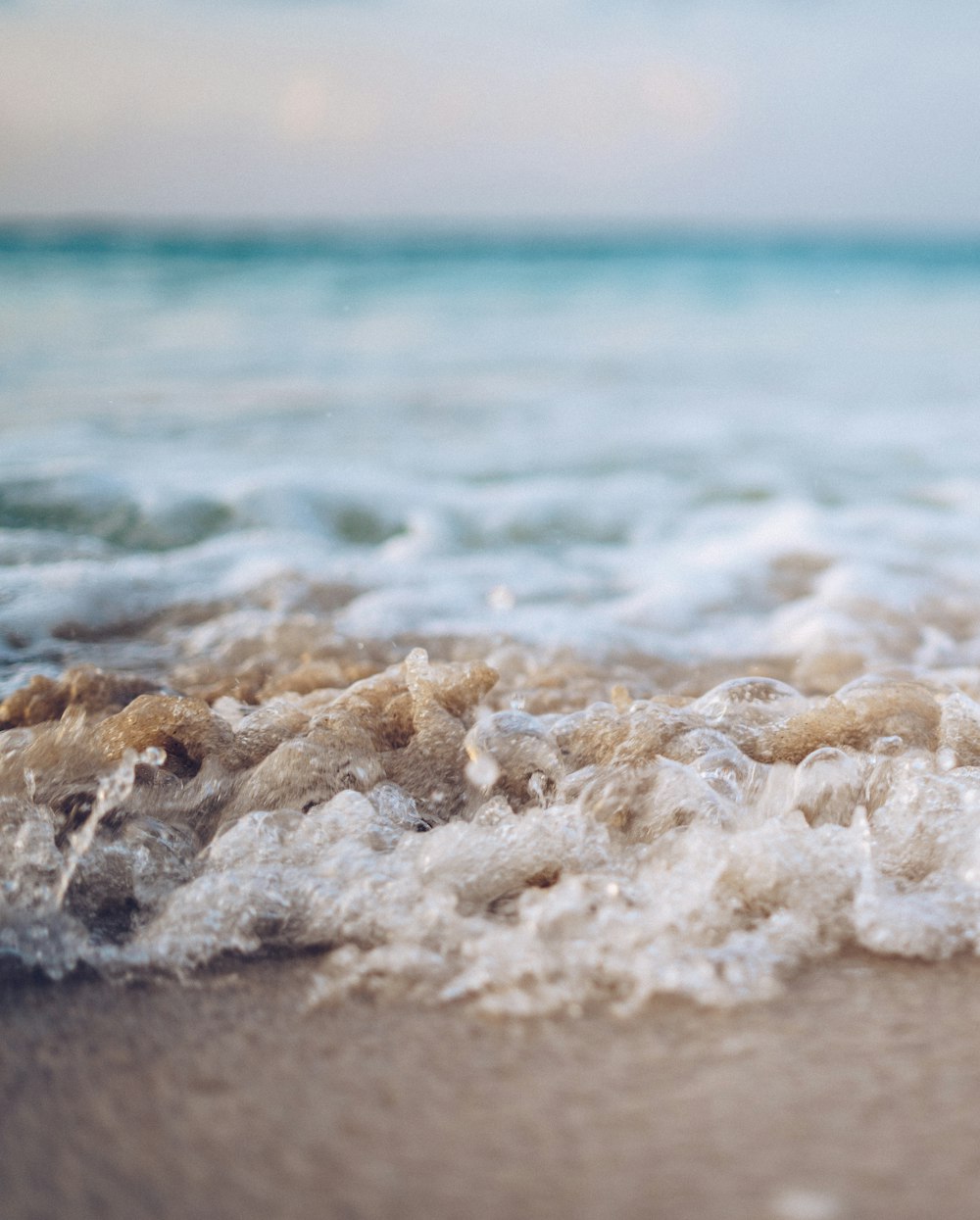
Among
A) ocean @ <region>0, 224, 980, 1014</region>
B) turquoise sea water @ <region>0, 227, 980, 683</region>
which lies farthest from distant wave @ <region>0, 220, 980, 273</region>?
ocean @ <region>0, 224, 980, 1014</region>

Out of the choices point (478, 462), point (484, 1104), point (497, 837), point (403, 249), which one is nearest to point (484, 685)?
point (497, 837)

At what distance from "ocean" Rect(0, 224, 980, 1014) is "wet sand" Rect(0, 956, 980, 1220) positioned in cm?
6

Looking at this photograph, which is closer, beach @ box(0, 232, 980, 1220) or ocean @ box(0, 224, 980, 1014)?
beach @ box(0, 232, 980, 1220)

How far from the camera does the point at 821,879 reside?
4.56ft

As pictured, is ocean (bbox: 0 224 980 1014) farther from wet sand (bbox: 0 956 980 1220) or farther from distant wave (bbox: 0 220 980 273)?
distant wave (bbox: 0 220 980 273)

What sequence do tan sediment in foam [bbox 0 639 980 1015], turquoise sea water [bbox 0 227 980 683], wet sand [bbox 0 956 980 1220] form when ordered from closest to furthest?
wet sand [bbox 0 956 980 1220], tan sediment in foam [bbox 0 639 980 1015], turquoise sea water [bbox 0 227 980 683]

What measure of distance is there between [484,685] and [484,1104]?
3.03 ft

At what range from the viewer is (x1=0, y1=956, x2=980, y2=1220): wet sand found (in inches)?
36.4

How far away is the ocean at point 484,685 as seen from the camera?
1.33 m

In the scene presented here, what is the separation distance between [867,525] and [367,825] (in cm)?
288

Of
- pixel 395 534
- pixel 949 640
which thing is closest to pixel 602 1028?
pixel 949 640

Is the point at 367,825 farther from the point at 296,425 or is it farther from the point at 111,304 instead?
the point at 111,304

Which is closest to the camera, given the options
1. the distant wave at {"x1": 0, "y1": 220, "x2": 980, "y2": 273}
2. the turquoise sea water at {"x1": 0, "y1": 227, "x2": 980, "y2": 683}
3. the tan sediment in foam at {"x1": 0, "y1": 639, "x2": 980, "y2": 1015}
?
the tan sediment in foam at {"x1": 0, "y1": 639, "x2": 980, "y2": 1015}

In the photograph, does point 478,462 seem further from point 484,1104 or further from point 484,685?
point 484,1104
